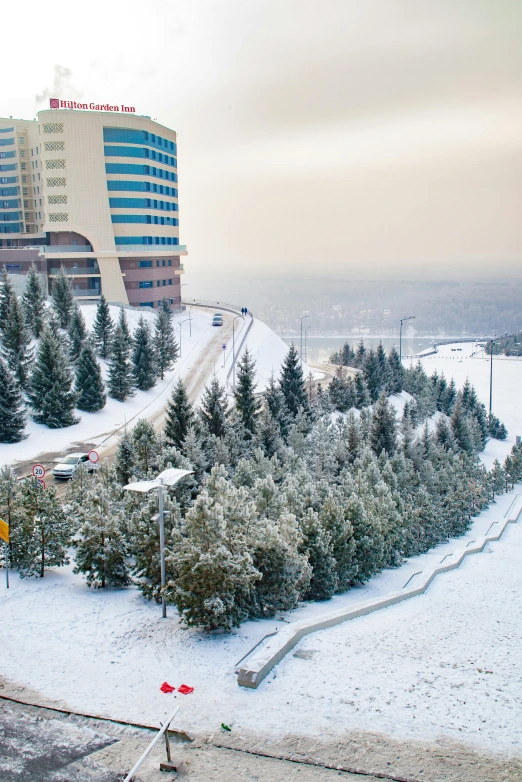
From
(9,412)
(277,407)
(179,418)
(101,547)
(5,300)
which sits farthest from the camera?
(5,300)

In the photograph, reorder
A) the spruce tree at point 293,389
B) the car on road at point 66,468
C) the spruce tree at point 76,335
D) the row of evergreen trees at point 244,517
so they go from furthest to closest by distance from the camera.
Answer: the spruce tree at point 76,335
the spruce tree at point 293,389
the car on road at point 66,468
the row of evergreen trees at point 244,517

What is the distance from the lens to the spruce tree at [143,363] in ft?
166

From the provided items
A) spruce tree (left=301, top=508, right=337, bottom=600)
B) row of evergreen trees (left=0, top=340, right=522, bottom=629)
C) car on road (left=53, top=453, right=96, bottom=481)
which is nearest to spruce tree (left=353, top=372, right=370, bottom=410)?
row of evergreen trees (left=0, top=340, right=522, bottom=629)

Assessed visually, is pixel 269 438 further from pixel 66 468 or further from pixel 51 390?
pixel 51 390

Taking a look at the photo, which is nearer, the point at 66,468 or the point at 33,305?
the point at 66,468

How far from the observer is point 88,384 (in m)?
43.6

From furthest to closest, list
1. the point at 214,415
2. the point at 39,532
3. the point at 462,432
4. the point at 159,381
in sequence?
the point at 462,432 < the point at 159,381 < the point at 214,415 < the point at 39,532

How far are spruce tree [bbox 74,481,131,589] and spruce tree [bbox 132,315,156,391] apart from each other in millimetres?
32712

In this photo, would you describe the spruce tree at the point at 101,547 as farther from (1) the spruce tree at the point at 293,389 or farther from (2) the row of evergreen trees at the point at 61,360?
(1) the spruce tree at the point at 293,389

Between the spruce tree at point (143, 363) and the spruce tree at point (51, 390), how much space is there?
1020cm

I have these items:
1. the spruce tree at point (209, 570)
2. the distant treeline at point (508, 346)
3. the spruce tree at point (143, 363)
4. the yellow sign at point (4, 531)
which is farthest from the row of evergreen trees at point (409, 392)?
the distant treeline at point (508, 346)

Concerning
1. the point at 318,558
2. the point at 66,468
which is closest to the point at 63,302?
the point at 66,468

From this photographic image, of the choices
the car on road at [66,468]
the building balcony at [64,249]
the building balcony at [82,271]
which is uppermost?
the building balcony at [64,249]

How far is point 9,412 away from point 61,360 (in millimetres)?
5707
